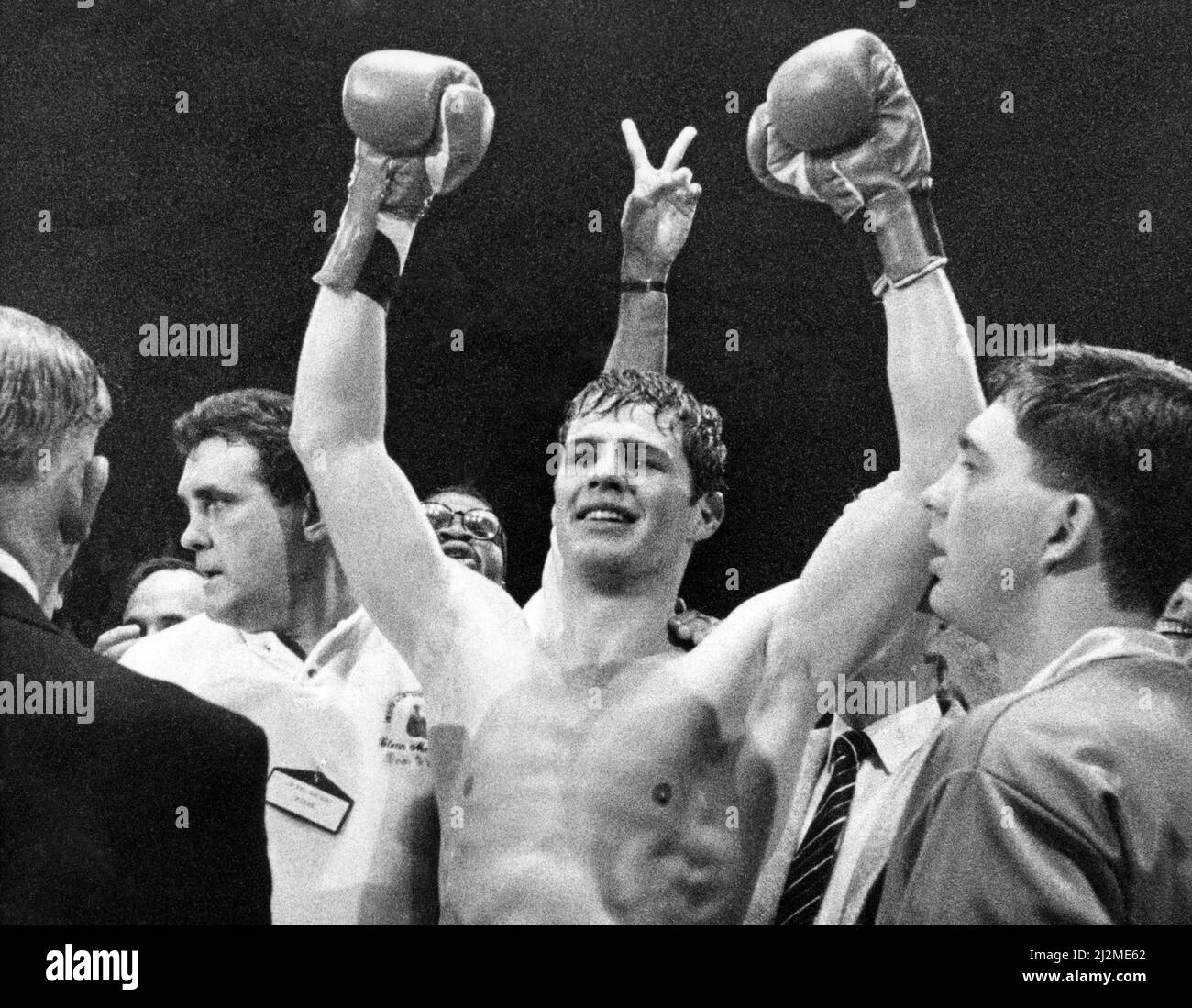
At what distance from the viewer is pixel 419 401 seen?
2666 millimetres

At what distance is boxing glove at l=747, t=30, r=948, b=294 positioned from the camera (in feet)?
8.38

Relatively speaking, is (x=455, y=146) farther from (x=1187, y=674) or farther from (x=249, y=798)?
(x=1187, y=674)

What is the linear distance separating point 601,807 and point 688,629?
32 centimetres

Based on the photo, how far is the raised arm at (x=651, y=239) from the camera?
8.86 ft

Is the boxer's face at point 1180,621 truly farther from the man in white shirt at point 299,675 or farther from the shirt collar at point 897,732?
the man in white shirt at point 299,675

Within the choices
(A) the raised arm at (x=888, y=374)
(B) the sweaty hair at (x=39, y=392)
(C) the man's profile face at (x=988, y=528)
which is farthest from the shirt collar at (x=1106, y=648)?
(B) the sweaty hair at (x=39, y=392)

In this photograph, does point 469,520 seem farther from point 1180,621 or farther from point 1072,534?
point 1180,621

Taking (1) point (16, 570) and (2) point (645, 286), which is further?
(2) point (645, 286)

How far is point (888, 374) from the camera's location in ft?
8.59

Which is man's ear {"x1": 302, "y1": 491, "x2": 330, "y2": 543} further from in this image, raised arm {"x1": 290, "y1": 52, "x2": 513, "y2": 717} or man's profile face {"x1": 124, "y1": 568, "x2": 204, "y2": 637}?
man's profile face {"x1": 124, "y1": 568, "x2": 204, "y2": 637}

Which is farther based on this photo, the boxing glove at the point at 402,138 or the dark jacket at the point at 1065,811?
the boxing glove at the point at 402,138

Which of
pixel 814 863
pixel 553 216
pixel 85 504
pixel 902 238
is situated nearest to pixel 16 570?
pixel 85 504

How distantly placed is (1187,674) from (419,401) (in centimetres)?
125
